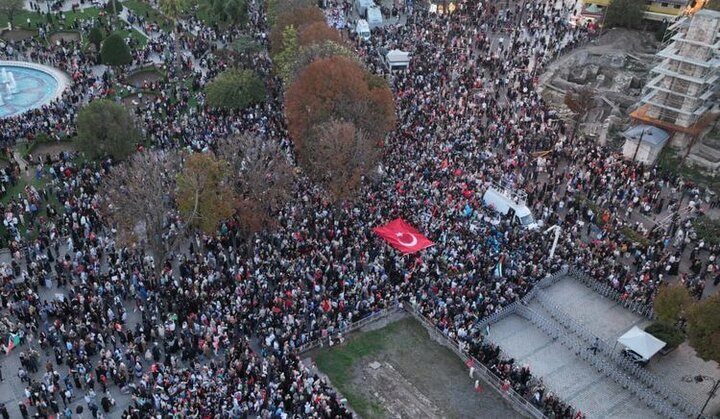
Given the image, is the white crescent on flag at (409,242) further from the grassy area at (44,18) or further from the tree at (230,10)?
the grassy area at (44,18)

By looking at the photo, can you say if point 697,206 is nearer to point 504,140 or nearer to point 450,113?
point 504,140

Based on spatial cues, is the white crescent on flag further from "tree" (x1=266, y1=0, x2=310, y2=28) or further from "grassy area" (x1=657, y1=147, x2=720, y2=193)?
"tree" (x1=266, y1=0, x2=310, y2=28)

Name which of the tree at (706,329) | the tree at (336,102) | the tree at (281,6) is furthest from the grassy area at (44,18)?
the tree at (706,329)

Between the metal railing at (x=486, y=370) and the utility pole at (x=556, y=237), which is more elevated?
the utility pole at (x=556, y=237)

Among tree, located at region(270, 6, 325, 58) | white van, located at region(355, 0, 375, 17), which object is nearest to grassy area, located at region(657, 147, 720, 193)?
tree, located at region(270, 6, 325, 58)

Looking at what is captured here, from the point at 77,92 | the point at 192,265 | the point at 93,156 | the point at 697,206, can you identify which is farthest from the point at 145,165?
the point at 697,206

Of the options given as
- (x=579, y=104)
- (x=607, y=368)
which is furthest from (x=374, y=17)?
(x=607, y=368)
